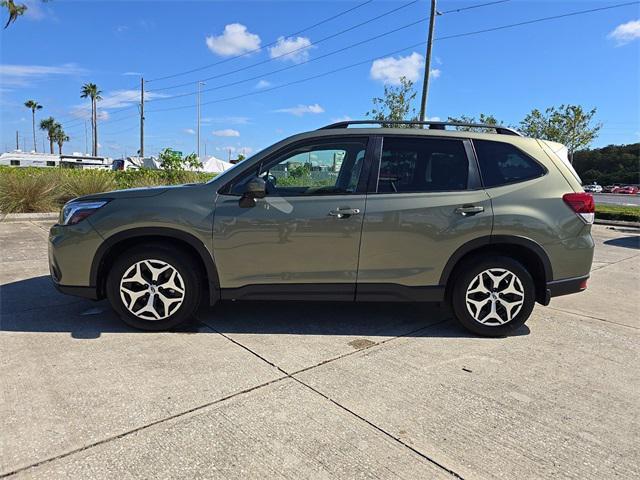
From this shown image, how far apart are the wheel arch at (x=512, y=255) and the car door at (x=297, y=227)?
88cm

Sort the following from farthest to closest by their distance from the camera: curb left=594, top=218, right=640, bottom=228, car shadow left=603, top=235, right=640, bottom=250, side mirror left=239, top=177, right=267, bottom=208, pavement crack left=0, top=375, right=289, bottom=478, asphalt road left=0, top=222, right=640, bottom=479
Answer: curb left=594, top=218, right=640, bottom=228
car shadow left=603, top=235, right=640, bottom=250
side mirror left=239, top=177, right=267, bottom=208
asphalt road left=0, top=222, right=640, bottom=479
pavement crack left=0, top=375, right=289, bottom=478

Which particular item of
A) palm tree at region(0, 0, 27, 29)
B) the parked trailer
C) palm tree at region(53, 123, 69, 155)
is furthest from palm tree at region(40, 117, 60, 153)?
palm tree at region(0, 0, 27, 29)

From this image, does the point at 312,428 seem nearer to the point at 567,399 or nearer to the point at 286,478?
the point at 286,478

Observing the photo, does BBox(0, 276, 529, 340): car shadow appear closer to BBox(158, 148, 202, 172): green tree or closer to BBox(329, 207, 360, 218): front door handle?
BBox(329, 207, 360, 218): front door handle

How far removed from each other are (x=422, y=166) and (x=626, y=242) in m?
8.67

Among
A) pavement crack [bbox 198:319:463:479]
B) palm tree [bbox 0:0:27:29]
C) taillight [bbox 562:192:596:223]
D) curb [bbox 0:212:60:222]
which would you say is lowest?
pavement crack [bbox 198:319:463:479]

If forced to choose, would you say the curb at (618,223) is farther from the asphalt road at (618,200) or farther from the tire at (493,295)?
the asphalt road at (618,200)

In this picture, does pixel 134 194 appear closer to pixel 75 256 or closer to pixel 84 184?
pixel 75 256

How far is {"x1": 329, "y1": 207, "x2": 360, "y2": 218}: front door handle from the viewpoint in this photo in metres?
3.69

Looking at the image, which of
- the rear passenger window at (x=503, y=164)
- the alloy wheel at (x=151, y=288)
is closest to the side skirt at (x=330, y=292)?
the alloy wheel at (x=151, y=288)

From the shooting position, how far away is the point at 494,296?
12.8ft

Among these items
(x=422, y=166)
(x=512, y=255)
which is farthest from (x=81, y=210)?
(x=512, y=255)

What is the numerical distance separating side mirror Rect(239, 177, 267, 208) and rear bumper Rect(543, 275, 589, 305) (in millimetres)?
2644

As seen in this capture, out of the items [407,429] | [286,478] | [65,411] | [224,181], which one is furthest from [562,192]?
[65,411]
